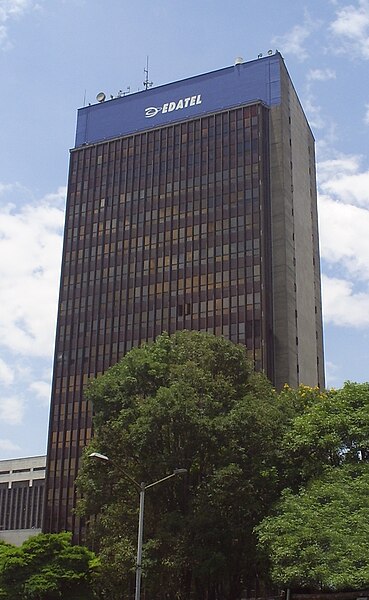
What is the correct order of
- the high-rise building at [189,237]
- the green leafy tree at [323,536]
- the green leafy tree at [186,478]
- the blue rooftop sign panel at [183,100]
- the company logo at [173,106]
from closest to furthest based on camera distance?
the green leafy tree at [323,536]
the green leafy tree at [186,478]
the high-rise building at [189,237]
the blue rooftop sign panel at [183,100]
the company logo at [173,106]

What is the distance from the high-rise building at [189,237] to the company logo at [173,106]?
7.7 inches

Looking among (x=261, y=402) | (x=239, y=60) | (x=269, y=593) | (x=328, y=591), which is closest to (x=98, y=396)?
(x=261, y=402)

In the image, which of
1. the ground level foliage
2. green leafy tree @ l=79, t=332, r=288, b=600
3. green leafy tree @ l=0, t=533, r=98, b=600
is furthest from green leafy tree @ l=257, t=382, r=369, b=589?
green leafy tree @ l=0, t=533, r=98, b=600

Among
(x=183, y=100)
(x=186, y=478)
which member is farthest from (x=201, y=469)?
(x=183, y=100)

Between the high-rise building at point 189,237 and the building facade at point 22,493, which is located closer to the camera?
the high-rise building at point 189,237

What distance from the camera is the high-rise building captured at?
92.3 metres

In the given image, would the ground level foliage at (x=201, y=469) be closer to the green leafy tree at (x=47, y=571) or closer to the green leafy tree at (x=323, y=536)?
the green leafy tree at (x=323, y=536)

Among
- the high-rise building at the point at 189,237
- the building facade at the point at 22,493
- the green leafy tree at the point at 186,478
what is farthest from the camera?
the building facade at the point at 22,493

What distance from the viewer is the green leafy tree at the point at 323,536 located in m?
33.3

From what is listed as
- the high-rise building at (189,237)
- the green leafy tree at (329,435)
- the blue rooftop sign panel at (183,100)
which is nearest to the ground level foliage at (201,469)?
the green leafy tree at (329,435)

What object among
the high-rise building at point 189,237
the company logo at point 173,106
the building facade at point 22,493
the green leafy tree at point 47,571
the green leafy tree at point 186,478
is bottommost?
the green leafy tree at point 47,571

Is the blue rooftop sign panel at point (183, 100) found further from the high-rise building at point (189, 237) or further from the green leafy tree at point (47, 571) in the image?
the green leafy tree at point (47, 571)

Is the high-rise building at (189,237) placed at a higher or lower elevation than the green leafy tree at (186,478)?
higher

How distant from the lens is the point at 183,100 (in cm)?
10369
